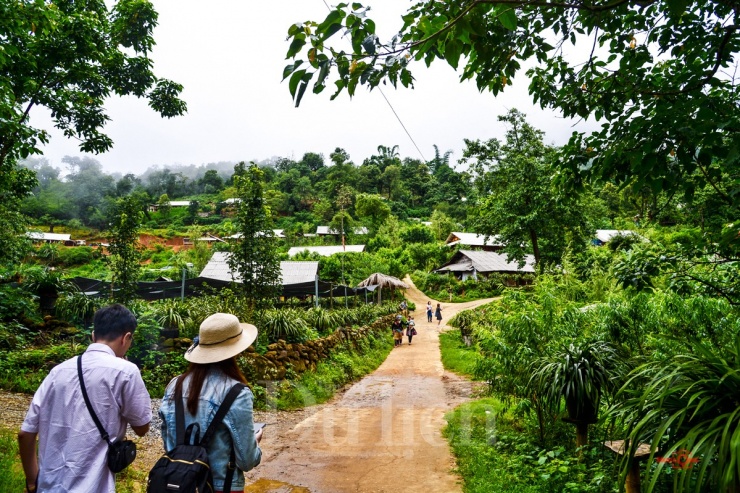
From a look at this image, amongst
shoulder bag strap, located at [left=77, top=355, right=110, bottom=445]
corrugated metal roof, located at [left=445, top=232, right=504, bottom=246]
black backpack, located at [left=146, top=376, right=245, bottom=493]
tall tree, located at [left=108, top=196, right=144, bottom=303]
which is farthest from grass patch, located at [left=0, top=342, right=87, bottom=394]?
corrugated metal roof, located at [left=445, top=232, right=504, bottom=246]

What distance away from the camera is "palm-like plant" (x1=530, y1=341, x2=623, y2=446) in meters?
4.25

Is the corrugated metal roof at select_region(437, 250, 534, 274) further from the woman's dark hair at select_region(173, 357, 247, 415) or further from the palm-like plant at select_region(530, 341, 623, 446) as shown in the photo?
the woman's dark hair at select_region(173, 357, 247, 415)

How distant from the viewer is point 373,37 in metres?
2.12

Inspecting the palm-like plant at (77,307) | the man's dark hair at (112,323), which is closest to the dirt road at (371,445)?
the man's dark hair at (112,323)

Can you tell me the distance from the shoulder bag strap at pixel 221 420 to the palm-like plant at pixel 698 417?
6.38 feet

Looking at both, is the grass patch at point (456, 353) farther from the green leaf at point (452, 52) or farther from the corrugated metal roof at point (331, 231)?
the corrugated metal roof at point (331, 231)

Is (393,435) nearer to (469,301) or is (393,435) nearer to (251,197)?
(251,197)

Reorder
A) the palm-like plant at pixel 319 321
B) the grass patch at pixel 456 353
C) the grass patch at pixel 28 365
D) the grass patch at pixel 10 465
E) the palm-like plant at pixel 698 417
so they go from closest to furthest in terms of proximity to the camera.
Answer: the palm-like plant at pixel 698 417, the grass patch at pixel 10 465, the grass patch at pixel 28 365, the grass patch at pixel 456 353, the palm-like plant at pixel 319 321

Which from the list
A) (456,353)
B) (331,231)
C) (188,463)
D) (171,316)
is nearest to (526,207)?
(456,353)

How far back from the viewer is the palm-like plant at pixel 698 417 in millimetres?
2090

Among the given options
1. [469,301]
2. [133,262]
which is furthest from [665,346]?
[469,301]

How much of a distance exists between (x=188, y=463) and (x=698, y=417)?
8.39 feet

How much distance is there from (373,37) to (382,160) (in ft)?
255

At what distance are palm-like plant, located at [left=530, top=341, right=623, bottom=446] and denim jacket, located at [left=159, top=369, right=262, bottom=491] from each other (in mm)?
3202
